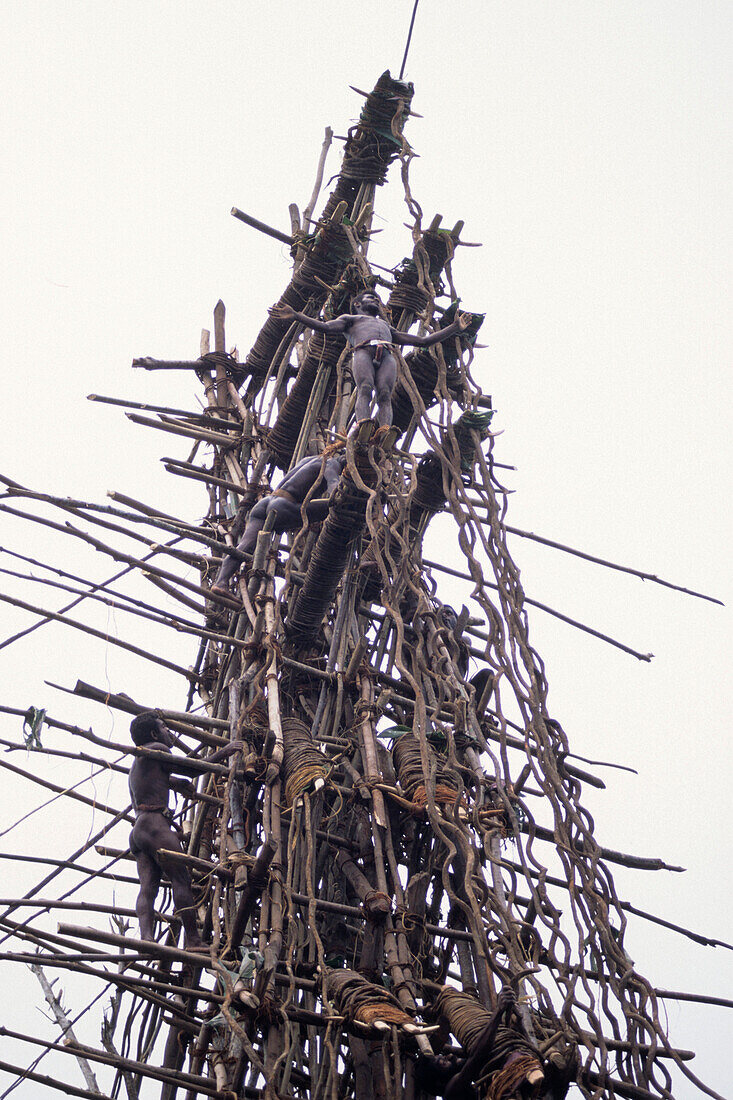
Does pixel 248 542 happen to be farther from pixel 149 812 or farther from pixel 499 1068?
pixel 499 1068

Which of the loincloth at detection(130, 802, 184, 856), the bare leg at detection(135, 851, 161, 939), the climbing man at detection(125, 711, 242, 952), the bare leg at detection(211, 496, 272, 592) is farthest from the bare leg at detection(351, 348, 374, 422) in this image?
the bare leg at detection(135, 851, 161, 939)

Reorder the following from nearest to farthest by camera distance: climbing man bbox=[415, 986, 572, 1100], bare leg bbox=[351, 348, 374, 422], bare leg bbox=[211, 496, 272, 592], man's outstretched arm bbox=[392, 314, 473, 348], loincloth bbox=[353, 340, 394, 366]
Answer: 1. climbing man bbox=[415, 986, 572, 1100]
2. man's outstretched arm bbox=[392, 314, 473, 348]
3. bare leg bbox=[351, 348, 374, 422]
4. loincloth bbox=[353, 340, 394, 366]
5. bare leg bbox=[211, 496, 272, 592]

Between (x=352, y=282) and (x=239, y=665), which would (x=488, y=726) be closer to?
(x=239, y=665)

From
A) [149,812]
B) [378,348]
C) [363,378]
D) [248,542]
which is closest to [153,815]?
[149,812]

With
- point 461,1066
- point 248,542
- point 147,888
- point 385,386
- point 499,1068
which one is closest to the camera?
point 499,1068

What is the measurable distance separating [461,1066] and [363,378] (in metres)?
4.35

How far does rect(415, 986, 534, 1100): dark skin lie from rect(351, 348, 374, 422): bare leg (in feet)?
12.7

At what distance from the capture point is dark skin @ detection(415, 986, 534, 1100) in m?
4.21

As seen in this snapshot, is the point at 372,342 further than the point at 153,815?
Yes

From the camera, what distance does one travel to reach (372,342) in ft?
25.1

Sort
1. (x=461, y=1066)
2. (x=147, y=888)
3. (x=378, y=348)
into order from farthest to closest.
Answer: (x=378, y=348), (x=147, y=888), (x=461, y=1066)

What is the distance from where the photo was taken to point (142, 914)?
6.20 metres

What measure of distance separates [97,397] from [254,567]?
114 inches

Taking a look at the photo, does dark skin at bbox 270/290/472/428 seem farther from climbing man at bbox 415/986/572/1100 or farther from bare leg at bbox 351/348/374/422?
climbing man at bbox 415/986/572/1100
